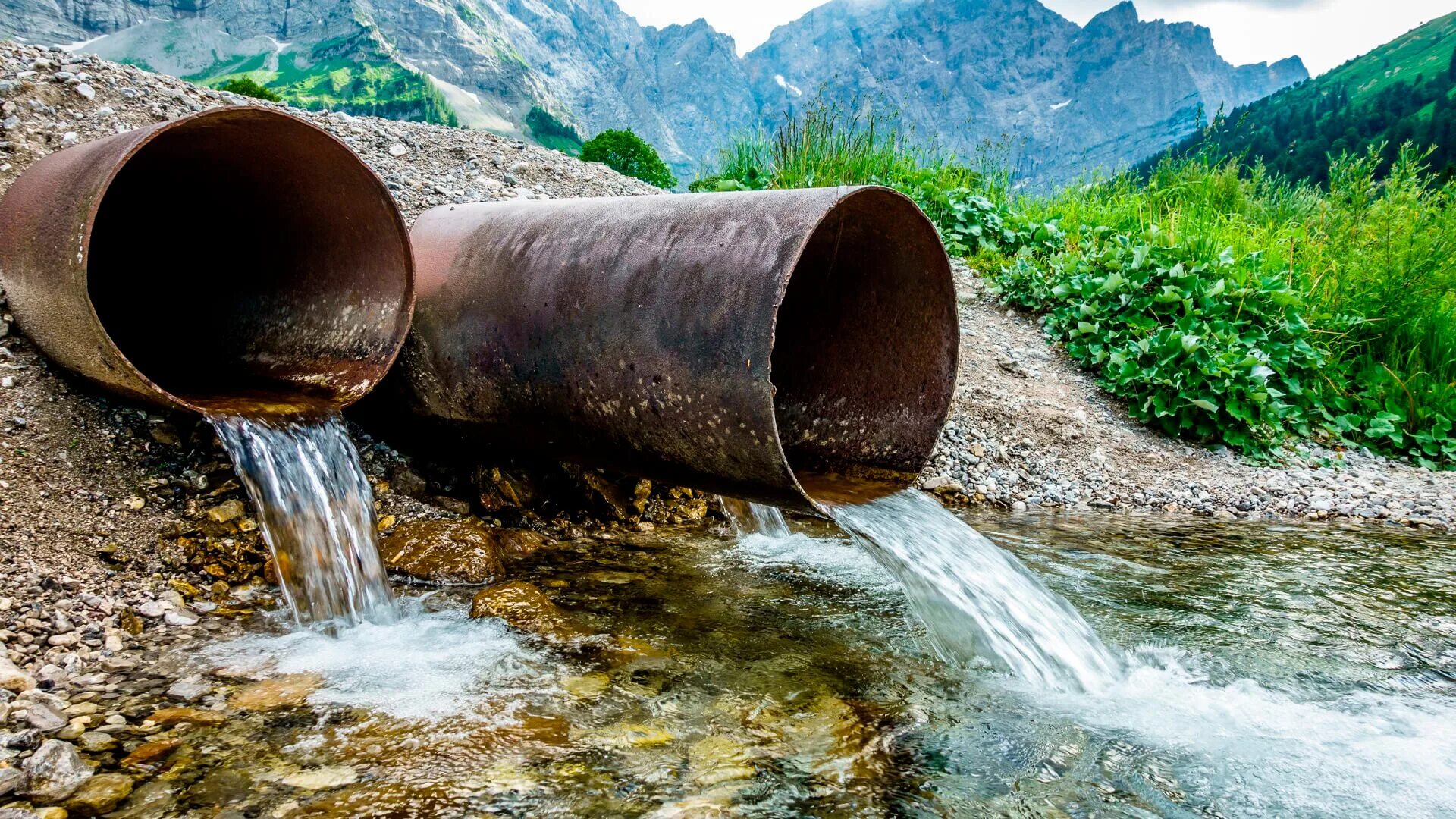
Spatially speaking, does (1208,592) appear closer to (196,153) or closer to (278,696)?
(278,696)

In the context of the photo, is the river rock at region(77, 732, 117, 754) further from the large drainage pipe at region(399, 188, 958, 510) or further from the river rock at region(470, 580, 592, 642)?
the large drainage pipe at region(399, 188, 958, 510)

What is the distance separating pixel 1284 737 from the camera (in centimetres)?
231

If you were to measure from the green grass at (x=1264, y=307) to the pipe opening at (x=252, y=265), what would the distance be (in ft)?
16.3

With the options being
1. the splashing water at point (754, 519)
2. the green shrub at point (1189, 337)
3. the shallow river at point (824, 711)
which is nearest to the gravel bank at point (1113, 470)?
the green shrub at point (1189, 337)

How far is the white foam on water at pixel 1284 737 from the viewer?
2010 mm

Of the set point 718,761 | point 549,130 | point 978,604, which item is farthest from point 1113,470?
point 549,130

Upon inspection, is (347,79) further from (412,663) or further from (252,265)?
(412,663)

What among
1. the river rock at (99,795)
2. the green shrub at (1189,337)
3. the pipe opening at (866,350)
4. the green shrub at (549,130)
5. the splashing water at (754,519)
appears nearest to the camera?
the river rock at (99,795)

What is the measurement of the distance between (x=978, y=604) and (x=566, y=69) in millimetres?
192056

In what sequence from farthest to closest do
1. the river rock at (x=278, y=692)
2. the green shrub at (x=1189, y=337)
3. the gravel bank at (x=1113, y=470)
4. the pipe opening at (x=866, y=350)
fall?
the green shrub at (x=1189, y=337) → the gravel bank at (x=1113, y=470) → the pipe opening at (x=866, y=350) → the river rock at (x=278, y=692)

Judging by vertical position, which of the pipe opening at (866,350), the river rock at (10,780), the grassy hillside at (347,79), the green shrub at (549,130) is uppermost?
the grassy hillside at (347,79)

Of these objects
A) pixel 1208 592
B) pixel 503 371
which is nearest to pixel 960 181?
pixel 1208 592

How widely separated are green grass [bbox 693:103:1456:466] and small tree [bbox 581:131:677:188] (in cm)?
1411

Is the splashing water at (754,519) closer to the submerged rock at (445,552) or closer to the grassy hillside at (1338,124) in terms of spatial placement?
the submerged rock at (445,552)
